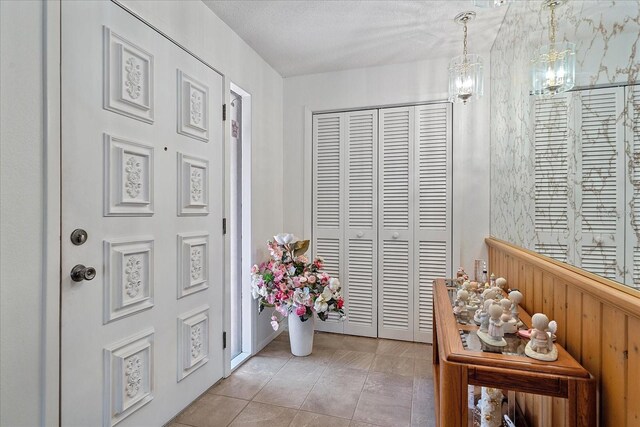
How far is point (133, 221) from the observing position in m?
1.53

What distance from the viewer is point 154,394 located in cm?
163

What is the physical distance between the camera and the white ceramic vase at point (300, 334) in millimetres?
2541

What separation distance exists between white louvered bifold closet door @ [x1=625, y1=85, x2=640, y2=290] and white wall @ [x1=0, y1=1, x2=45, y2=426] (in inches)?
71.3

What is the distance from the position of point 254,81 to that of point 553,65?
6.62ft

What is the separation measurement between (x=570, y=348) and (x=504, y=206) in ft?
3.61

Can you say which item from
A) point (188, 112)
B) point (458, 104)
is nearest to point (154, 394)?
point (188, 112)

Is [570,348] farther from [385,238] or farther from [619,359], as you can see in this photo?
[385,238]

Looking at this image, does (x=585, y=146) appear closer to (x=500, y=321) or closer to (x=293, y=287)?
(x=500, y=321)

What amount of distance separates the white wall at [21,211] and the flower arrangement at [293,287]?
1447 mm

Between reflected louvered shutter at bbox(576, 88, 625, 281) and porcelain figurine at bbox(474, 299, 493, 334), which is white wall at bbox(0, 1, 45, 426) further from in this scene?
reflected louvered shutter at bbox(576, 88, 625, 281)

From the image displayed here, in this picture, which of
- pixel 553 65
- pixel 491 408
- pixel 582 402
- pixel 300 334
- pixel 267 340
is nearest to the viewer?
pixel 582 402

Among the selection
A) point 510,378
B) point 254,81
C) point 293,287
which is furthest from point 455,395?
point 254,81

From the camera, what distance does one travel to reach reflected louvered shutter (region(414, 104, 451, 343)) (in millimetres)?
2715

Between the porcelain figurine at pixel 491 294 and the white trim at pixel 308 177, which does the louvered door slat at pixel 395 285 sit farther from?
the porcelain figurine at pixel 491 294
